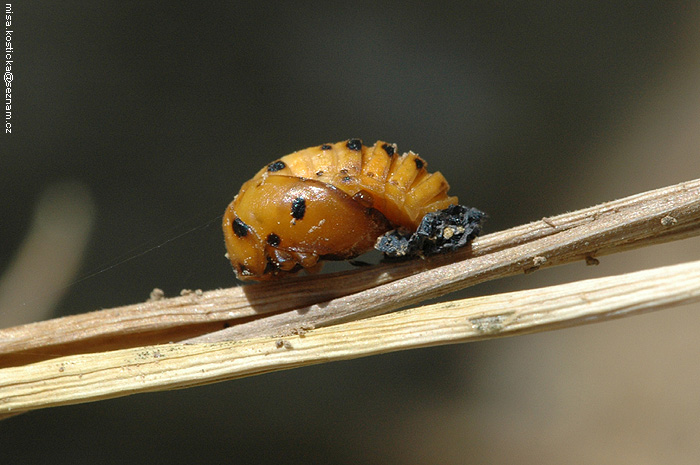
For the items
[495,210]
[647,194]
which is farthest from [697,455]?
[647,194]

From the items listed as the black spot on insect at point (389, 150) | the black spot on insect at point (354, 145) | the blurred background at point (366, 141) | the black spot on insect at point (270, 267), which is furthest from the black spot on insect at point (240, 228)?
the blurred background at point (366, 141)

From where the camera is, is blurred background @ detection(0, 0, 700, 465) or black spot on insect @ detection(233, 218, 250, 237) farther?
blurred background @ detection(0, 0, 700, 465)

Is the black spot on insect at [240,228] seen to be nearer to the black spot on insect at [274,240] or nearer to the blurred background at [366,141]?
the black spot on insect at [274,240]

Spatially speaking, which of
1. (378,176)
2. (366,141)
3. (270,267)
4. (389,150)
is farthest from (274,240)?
(366,141)

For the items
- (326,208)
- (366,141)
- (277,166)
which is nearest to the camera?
(326,208)

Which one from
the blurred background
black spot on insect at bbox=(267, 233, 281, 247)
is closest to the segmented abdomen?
black spot on insect at bbox=(267, 233, 281, 247)

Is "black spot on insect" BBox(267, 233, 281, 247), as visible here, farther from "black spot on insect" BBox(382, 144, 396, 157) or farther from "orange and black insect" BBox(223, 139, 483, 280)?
"black spot on insect" BBox(382, 144, 396, 157)

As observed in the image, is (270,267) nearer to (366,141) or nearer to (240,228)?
(240,228)
